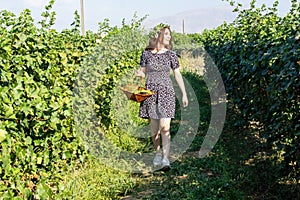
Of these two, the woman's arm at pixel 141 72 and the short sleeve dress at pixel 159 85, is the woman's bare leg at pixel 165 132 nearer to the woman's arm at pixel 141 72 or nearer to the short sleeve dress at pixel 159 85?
the short sleeve dress at pixel 159 85

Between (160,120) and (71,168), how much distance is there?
143 centimetres

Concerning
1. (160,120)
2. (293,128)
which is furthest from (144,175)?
(293,128)

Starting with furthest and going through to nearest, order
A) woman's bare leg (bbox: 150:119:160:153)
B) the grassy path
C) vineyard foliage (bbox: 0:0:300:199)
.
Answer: woman's bare leg (bbox: 150:119:160:153), the grassy path, vineyard foliage (bbox: 0:0:300:199)

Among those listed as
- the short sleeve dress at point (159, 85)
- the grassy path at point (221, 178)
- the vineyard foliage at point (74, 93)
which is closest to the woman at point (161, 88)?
the short sleeve dress at point (159, 85)

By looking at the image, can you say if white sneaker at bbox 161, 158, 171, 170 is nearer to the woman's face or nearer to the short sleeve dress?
the short sleeve dress

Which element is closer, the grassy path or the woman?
the grassy path

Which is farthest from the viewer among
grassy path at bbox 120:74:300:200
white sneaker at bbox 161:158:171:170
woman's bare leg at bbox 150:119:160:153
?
woman's bare leg at bbox 150:119:160:153

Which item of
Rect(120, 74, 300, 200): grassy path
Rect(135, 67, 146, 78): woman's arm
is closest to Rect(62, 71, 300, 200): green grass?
Rect(120, 74, 300, 200): grassy path

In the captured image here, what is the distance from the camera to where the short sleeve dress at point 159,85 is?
5777 mm

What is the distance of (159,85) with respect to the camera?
5805mm

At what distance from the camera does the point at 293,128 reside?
162 inches

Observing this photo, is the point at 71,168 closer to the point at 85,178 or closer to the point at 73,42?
the point at 85,178

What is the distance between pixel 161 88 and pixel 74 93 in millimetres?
1247

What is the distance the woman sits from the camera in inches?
227
